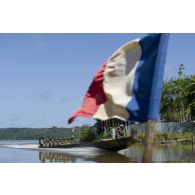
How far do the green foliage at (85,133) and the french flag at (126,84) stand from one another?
44.7 metres

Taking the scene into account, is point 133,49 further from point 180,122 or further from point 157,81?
point 180,122

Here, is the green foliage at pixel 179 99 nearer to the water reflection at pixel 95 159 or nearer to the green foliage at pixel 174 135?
the green foliage at pixel 174 135

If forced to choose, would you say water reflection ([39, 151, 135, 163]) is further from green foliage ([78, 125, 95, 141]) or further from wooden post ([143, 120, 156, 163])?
A: green foliage ([78, 125, 95, 141])

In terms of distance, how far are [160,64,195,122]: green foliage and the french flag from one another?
125 feet

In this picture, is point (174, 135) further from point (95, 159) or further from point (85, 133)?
point (95, 159)

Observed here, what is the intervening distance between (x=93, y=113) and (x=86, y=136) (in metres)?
46.0

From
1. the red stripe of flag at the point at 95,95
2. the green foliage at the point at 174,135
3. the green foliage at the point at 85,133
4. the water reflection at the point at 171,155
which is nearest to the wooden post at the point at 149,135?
the red stripe of flag at the point at 95,95

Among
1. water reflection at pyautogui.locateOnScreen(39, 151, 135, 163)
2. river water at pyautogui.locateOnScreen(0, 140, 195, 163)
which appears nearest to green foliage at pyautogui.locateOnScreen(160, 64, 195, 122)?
river water at pyautogui.locateOnScreen(0, 140, 195, 163)

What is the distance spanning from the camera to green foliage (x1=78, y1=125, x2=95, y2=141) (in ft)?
170

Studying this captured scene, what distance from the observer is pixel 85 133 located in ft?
174

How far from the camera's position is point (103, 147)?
29.8 metres

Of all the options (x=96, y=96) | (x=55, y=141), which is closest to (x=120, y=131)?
(x=55, y=141)

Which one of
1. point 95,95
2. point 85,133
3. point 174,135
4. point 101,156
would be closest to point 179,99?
point 174,135

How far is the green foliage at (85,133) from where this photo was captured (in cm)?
5181
